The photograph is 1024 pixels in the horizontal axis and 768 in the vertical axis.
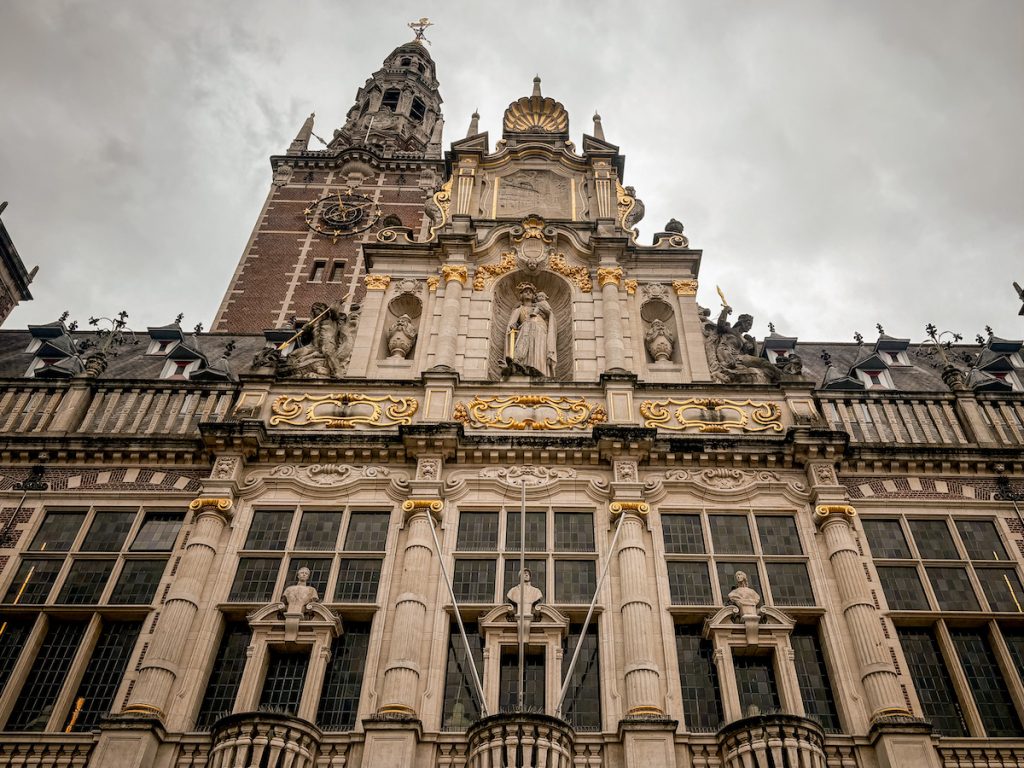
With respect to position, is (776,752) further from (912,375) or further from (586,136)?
(586,136)

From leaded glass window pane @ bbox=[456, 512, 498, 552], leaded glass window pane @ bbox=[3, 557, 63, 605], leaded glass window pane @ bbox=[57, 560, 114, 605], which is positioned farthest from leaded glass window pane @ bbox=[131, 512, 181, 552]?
leaded glass window pane @ bbox=[456, 512, 498, 552]

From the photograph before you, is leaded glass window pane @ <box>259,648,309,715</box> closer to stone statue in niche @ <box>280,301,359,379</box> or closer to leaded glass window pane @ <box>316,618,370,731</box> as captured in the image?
leaded glass window pane @ <box>316,618,370,731</box>

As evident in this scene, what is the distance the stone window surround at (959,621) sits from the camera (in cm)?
1558

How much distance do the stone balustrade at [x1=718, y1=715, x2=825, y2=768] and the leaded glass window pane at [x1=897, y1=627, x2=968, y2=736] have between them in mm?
2933

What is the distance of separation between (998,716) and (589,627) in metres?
7.01

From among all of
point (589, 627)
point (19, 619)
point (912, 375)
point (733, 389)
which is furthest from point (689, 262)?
point (19, 619)

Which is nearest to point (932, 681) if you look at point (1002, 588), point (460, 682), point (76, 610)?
point (1002, 588)

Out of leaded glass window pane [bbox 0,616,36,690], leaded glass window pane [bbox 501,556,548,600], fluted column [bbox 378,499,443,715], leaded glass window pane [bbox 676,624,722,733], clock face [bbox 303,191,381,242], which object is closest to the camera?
fluted column [bbox 378,499,443,715]

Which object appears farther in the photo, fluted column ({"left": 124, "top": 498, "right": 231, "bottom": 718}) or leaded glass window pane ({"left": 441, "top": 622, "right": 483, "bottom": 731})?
leaded glass window pane ({"left": 441, "top": 622, "right": 483, "bottom": 731})

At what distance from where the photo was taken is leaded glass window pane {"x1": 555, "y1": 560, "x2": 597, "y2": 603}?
1698 centimetres

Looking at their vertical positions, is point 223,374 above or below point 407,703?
above

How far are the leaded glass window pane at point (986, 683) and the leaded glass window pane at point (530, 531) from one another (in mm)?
7686

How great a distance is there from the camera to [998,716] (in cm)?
1554

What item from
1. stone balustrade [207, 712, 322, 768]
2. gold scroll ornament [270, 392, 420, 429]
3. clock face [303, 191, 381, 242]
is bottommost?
stone balustrade [207, 712, 322, 768]
